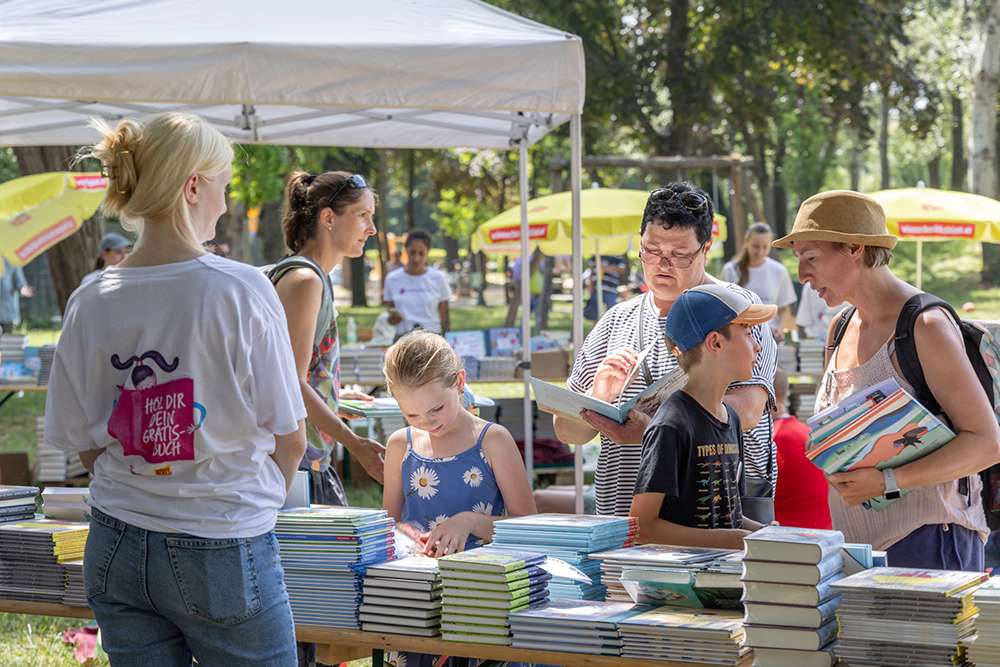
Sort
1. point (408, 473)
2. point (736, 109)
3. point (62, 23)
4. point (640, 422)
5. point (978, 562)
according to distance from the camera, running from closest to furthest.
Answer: point (978, 562) → point (640, 422) → point (408, 473) → point (62, 23) → point (736, 109)

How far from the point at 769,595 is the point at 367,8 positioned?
320cm

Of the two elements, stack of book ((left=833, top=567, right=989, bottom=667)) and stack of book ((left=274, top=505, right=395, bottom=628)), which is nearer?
stack of book ((left=833, top=567, right=989, bottom=667))

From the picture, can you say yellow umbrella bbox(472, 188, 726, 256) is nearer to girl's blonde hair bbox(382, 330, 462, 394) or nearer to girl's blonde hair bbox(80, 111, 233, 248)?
girl's blonde hair bbox(382, 330, 462, 394)

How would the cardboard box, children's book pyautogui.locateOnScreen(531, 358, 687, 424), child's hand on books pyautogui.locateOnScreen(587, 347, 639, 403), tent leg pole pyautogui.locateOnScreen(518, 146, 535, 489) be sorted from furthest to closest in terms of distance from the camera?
1. the cardboard box
2. tent leg pole pyautogui.locateOnScreen(518, 146, 535, 489)
3. child's hand on books pyautogui.locateOnScreen(587, 347, 639, 403)
4. children's book pyautogui.locateOnScreen(531, 358, 687, 424)

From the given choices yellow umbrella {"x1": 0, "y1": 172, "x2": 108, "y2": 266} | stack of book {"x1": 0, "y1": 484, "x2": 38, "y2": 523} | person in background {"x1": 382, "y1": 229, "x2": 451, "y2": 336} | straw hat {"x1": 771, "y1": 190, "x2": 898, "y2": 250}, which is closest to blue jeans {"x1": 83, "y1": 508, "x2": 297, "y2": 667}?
stack of book {"x1": 0, "y1": 484, "x2": 38, "y2": 523}

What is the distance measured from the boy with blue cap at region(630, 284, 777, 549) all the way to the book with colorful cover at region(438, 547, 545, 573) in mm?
346

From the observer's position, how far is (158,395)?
5.64ft

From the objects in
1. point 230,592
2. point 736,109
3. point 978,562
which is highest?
point 736,109

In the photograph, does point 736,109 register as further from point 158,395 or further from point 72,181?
point 158,395

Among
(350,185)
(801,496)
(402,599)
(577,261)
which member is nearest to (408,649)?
(402,599)

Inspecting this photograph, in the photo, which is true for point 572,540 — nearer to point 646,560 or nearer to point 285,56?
point 646,560

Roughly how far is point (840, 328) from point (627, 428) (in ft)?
2.21

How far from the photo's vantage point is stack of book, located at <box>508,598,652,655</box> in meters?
1.98

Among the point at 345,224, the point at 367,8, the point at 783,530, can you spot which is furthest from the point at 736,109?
the point at 783,530
